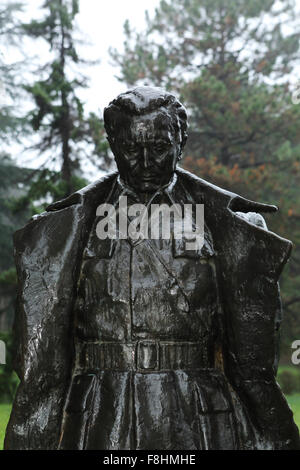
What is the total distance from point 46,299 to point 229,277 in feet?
2.42

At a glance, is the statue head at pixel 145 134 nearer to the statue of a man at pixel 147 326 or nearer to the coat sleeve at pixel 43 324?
the statue of a man at pixel 147 326

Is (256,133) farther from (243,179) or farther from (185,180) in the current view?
(185,180)

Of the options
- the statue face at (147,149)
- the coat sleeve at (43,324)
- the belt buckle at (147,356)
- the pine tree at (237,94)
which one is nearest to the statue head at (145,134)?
the statue face at (147,149)

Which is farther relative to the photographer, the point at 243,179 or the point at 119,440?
the point at 243,179

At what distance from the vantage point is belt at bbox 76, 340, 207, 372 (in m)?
2.31

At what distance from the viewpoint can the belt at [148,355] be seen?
231 centimetres

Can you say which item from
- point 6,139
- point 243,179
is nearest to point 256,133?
point 243,179

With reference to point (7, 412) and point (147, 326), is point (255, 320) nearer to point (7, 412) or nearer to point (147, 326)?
point (147, 326)

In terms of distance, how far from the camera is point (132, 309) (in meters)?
2.34

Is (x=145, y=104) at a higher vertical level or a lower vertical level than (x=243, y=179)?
lower

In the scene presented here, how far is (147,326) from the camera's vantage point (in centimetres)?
233

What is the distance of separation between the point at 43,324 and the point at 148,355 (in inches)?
16.9

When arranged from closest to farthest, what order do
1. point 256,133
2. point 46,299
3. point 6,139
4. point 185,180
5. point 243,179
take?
point 46,299
point 185,180
point 243,179
point 256,133
point 6,139
